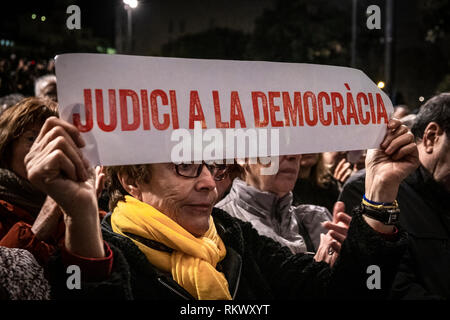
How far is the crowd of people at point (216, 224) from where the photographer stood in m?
1.39

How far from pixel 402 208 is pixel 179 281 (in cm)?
129

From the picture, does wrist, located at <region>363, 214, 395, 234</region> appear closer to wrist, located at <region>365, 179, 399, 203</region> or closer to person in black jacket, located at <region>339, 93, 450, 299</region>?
wrist, located at <region>365, 179, 399, 203</region>

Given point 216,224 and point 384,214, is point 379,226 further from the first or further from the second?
point 216,224

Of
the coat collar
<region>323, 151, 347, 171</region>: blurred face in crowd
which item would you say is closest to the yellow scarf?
the coat collar

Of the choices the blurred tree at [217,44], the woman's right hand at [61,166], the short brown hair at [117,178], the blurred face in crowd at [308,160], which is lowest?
the blurred face in crowd at [308,160]

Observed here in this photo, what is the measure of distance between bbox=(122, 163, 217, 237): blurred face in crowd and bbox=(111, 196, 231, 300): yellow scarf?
0.04 metres

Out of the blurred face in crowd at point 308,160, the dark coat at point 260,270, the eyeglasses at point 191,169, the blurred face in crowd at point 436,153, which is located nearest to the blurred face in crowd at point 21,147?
the dark coat at point 260,270

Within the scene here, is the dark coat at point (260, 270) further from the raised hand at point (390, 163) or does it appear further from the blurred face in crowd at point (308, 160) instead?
the blurred face in crowd at point (308, 160)

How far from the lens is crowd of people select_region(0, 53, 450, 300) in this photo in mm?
1388

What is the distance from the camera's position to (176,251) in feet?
5.41
